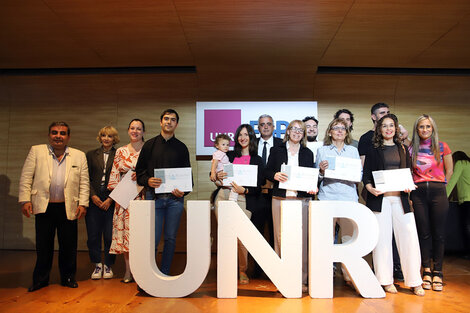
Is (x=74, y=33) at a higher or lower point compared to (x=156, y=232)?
higher

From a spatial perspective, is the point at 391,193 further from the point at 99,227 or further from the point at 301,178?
the point at 99,227

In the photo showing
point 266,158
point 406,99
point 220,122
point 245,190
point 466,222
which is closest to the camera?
point 245,190

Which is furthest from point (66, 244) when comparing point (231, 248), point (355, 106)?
point (355, 106)

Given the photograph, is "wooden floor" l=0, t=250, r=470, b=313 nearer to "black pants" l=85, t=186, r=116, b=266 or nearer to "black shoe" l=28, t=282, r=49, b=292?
Answer: "black shoe" l=28, t=282, r=49, b=292

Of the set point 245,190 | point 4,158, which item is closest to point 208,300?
point 245,190

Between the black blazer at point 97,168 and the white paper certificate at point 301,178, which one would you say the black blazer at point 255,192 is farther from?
the black blazer at point 97,168

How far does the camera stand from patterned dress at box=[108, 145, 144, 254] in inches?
146

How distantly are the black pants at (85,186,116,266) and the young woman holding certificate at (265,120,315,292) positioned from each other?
190 centimetres

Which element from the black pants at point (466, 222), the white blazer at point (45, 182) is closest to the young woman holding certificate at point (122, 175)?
the white blazer at point (45, 182)

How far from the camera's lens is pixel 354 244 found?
125 inches

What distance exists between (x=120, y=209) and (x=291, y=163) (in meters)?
1.86

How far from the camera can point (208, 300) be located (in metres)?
3.15

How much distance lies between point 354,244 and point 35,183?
10.2ft

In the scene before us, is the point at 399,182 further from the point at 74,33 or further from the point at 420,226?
the point at 74,33
